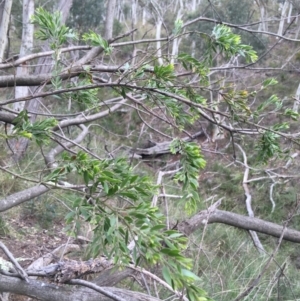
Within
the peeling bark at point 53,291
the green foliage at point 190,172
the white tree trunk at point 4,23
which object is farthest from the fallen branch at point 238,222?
the white tree trunk at point 4,23

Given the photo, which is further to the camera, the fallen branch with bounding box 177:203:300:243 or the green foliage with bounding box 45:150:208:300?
the fallen branch with bounding box 177:203:300:243

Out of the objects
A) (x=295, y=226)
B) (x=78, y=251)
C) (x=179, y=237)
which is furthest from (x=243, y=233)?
(x=179, y=237)

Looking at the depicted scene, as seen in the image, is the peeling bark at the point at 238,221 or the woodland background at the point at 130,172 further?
→ the peeling bark at the point at 238,221

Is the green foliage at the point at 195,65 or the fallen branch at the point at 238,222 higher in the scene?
the green foliage at the point at 195,65

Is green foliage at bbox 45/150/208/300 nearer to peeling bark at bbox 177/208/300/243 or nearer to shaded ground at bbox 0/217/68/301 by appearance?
peeling bark at bbox 177/208/300/243

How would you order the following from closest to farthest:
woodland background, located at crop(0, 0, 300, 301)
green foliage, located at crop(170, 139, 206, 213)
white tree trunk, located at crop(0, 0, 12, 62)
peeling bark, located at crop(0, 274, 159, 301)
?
woodland background, located at crop(0, 0, 300, 301), green foliage, located at crop(170, 139, 206, 213), peeling bark, located at crop(0, 274, 159, 301), white tree trunk, located at crop(0, 0, 12, 62)

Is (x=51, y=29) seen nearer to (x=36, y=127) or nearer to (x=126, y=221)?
(x=36, y=127)

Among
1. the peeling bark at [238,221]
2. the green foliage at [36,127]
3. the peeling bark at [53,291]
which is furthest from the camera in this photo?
the peeling bark at [238,221]

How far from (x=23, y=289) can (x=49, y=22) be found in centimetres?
103

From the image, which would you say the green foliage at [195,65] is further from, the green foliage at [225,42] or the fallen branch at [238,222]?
the fallen branch at [238,222]

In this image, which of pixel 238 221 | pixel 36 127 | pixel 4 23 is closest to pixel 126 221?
pixel 36 127

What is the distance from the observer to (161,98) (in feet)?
5.07

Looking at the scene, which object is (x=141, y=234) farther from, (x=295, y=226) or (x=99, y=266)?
(x=295, y=226)

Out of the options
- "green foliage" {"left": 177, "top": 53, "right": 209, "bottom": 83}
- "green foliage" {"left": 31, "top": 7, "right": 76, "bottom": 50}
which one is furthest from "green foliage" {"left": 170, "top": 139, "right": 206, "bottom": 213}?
"green foliage" {"left": 31, "top": 7, "right": 76, "bottom": 50}
